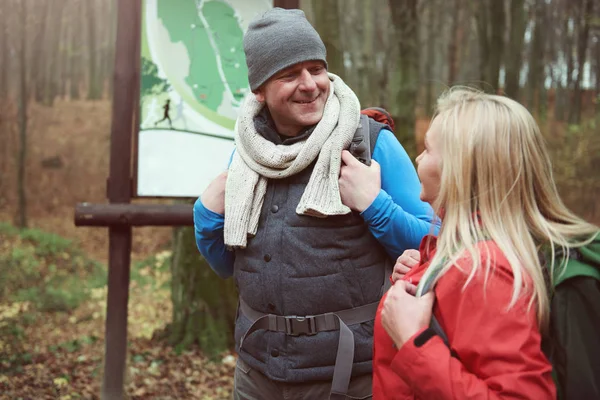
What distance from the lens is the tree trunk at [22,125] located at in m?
11.9

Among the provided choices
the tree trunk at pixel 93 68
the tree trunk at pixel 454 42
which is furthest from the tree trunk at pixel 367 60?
the tree trunk at pixel 93 68

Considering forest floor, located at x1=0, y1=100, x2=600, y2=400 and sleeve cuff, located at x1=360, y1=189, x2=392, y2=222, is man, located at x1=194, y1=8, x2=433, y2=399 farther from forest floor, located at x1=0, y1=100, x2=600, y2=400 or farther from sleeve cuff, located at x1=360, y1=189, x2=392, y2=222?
forest floor, located at x1=0, y1=100, x2=600, y2=400

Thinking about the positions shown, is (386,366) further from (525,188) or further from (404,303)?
(525,188)

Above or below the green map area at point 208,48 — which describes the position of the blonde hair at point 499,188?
below

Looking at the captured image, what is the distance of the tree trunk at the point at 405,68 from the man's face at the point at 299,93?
145 inches

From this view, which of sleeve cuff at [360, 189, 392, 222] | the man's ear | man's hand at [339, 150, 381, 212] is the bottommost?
sleeve cuff at [360, 189, 392, 222]

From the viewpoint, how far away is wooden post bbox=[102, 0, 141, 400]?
13.6 ft

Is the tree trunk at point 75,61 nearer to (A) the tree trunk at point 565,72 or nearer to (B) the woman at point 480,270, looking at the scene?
(A) the tree trunk at point 565,72

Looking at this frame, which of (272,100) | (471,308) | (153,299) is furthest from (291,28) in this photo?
(153,299)

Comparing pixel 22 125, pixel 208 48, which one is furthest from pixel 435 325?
pixel 22 125

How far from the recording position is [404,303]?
167 cm

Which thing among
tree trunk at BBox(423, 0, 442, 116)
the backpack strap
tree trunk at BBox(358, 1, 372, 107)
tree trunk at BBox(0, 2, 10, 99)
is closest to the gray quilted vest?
the backpack strap

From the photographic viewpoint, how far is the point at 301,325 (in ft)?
7.51

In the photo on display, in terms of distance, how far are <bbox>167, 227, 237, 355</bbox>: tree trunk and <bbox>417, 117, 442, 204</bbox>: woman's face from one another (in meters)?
4.27
